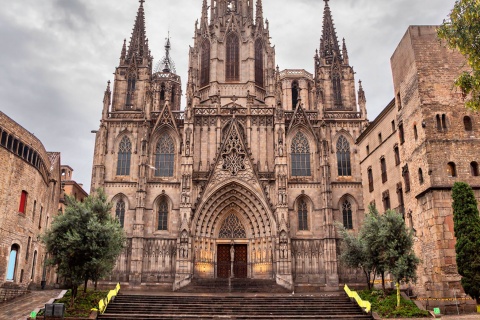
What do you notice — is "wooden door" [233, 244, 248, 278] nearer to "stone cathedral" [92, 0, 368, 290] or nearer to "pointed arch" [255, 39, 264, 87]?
"stone cathedral" [92, 0, 368, 290]

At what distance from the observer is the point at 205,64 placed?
1838 inches

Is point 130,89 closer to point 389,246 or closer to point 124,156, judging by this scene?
point 124,156

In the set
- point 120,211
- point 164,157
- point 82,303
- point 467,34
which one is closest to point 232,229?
point 164,157

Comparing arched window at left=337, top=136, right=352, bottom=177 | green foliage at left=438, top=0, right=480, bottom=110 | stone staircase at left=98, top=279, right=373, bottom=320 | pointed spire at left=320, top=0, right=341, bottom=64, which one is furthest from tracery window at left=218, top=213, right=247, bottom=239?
green foliage at left=438, top=0, right=480, bottom=110

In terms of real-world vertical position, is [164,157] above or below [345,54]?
below

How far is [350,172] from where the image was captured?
134 ft

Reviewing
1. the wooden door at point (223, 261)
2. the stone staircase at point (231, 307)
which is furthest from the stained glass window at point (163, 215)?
the stone staircase at point (231, 307)

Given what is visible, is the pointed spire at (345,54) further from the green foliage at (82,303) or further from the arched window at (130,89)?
the green foliage at (82,303)

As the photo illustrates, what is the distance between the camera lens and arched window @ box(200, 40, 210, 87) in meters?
46.1

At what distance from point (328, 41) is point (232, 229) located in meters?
22.8

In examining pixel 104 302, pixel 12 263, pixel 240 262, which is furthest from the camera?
pixel 240 262

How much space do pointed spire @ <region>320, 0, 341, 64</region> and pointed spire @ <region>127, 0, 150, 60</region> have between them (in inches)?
739

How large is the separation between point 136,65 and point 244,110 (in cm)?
1249

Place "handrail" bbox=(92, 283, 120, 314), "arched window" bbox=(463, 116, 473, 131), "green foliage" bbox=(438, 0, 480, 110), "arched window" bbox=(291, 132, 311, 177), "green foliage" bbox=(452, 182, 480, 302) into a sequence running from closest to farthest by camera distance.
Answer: "green foliage" bbox=(438, 0, 480, 110) < "green foliage" bbox=(452, 182, 480, 302) < "handrail" bbox=(92, 283, 120, 314) < "arched window" bbox=(463, 116, 473, 131) < "arched window" bbox=(291, 132, 311, 177)
